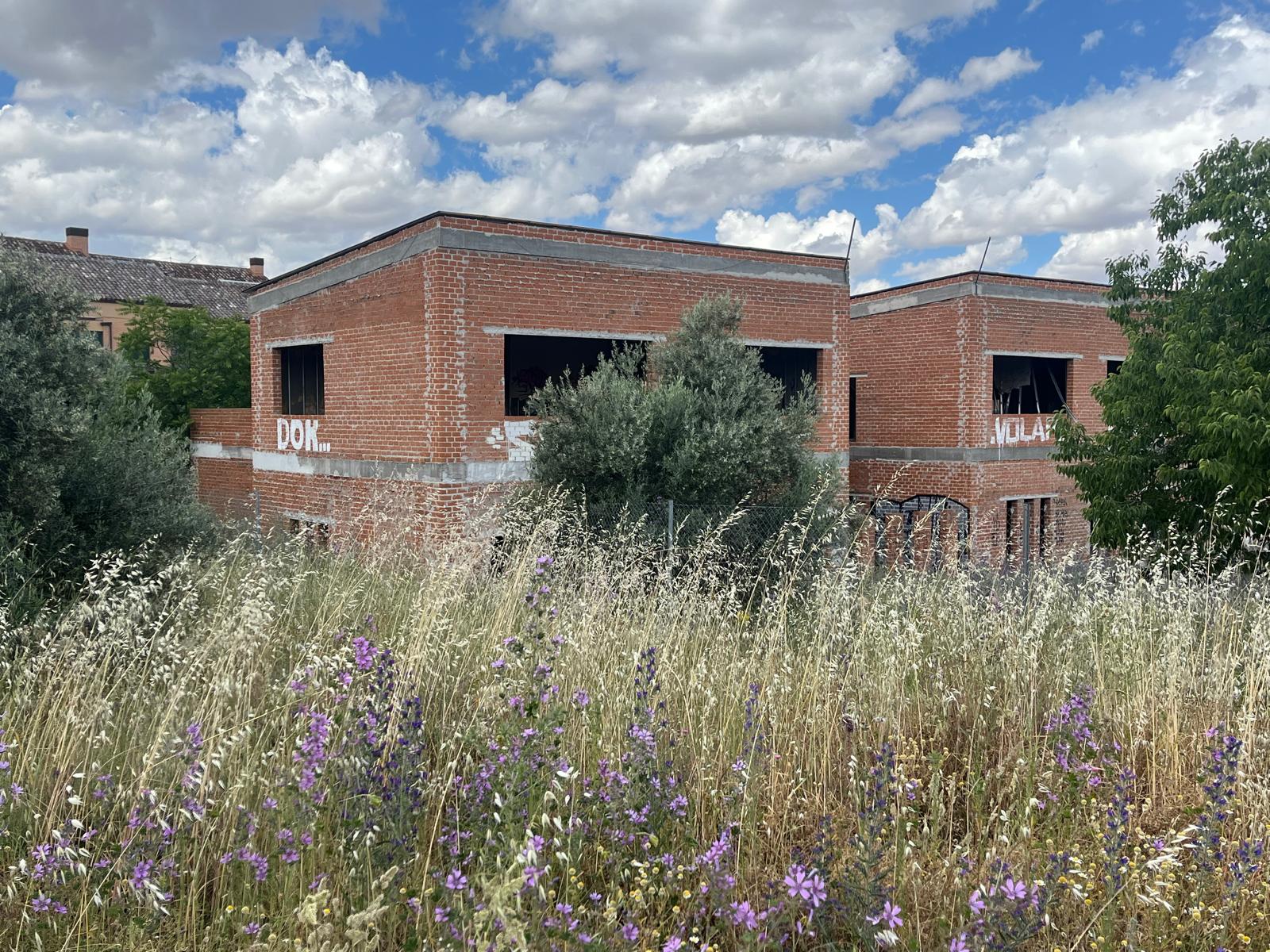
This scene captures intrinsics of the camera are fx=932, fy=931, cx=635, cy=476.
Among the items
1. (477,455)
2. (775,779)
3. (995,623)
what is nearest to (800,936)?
→ (775,779)

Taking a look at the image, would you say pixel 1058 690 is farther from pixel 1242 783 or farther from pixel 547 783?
pixel 547 783

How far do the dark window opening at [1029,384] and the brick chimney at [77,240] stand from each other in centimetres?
4381

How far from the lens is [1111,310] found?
12.9 meters

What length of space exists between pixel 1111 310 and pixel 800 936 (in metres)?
12.4

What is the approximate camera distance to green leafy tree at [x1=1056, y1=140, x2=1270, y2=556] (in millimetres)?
9938

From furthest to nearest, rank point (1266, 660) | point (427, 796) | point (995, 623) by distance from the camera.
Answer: point (995, 623) → point (1266, 660) → point (427, 796)

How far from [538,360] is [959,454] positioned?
363 inches

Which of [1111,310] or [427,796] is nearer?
[427,796]

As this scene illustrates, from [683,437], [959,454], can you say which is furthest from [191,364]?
[959,454]

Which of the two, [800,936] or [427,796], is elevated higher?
[427,796]

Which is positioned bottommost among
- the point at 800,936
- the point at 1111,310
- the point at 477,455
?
the point at 800,936

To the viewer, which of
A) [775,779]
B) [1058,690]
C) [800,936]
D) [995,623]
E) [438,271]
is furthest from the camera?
[438,271]

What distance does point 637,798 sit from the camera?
3037 mm

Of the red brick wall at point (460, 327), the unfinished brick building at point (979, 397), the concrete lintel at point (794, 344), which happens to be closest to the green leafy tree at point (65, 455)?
the red brick wall at point (460, 327)
